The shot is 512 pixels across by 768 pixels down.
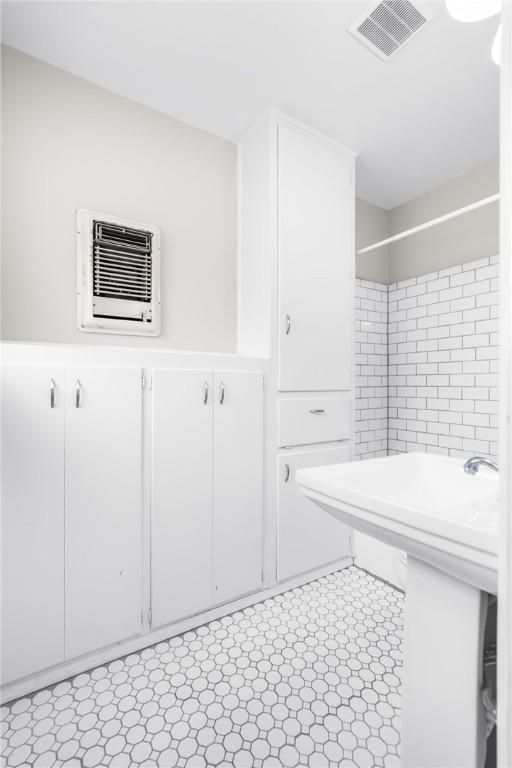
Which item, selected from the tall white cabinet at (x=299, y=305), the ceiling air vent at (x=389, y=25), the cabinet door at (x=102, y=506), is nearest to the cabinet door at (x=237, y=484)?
the tall white cabinet at (x=299, y=305)

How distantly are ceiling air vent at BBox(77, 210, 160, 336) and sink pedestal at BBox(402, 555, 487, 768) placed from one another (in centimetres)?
163

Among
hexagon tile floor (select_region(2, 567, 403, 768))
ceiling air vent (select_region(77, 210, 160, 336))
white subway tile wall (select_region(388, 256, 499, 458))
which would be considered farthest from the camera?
white subway tile wall (select_region(388, 256, 499, 458))

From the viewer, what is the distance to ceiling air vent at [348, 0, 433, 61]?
4.81ft

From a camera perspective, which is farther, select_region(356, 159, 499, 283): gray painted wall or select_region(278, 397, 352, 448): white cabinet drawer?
select_region(356, 159, 499, 283): gray painted wall

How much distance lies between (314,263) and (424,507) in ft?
5.59

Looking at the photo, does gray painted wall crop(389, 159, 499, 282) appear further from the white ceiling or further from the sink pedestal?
the sink pedestal

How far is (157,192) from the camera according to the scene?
203 centimetres

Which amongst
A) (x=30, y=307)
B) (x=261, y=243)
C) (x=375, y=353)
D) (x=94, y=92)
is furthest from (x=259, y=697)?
(x=94, y=92)

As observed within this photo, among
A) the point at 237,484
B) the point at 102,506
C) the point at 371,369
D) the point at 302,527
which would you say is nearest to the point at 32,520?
the point at 102,506

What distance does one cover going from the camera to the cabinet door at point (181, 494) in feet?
5.46

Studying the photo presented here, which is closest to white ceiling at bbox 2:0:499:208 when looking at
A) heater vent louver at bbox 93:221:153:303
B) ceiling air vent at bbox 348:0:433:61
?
ceiling air vent at bbox 348:0:433:61

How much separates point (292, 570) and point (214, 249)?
→ 192cm

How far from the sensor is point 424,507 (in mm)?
771

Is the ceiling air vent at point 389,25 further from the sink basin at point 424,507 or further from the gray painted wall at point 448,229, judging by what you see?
the sink basin at point 424,507
